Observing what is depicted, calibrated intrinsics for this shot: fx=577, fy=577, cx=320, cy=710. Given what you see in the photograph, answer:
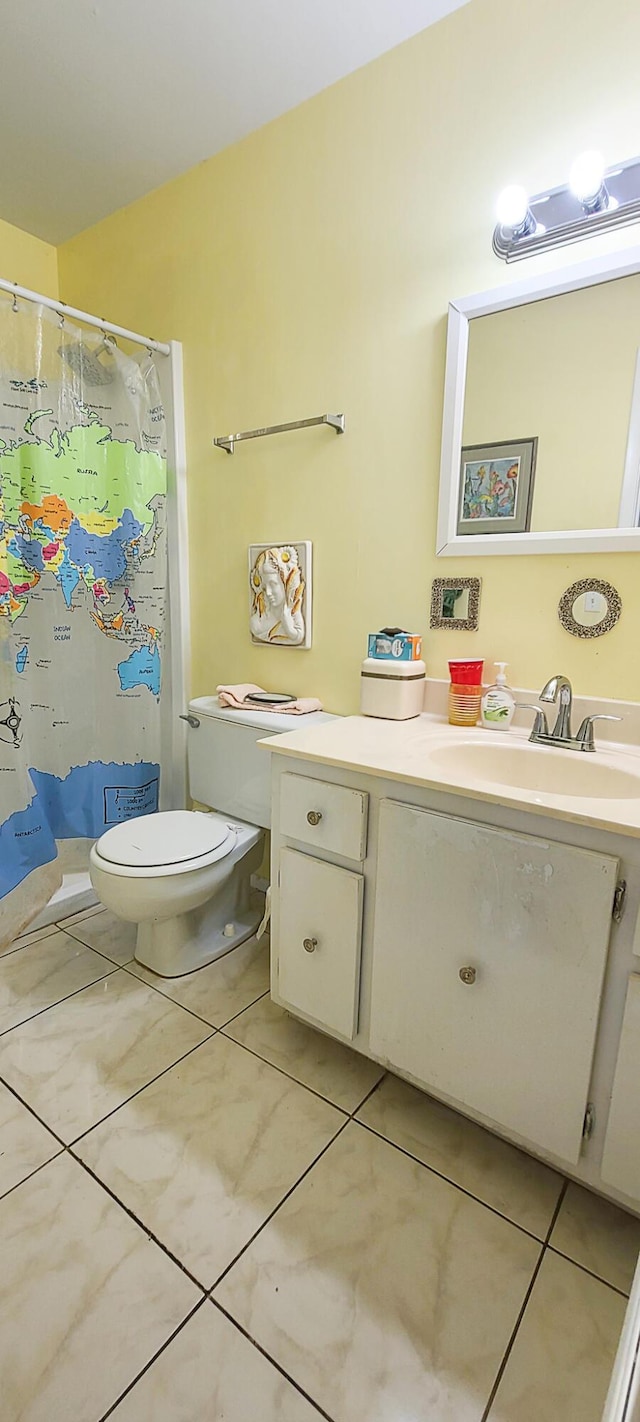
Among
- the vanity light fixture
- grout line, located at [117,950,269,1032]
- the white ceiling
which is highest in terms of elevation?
the white ceiling

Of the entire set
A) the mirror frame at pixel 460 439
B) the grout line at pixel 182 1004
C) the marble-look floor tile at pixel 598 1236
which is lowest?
the marble-look floor tile at pixel 598 1236

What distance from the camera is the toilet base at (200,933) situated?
1.62 meters

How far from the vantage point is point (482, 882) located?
0.97 metres

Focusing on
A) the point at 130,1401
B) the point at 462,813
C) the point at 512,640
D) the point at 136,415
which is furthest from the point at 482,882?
the point at 136,415

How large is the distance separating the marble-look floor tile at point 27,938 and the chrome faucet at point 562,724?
1577 millimetres

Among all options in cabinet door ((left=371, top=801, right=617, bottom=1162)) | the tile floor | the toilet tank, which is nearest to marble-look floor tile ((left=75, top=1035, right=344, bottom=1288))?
the tile floor

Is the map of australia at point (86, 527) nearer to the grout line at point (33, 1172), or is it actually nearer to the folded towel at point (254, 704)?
the folded towel at point (254, 704)

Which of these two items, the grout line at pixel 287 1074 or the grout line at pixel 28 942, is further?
the grout line at pixel 28 942

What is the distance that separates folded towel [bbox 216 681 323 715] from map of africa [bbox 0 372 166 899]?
1.32 feet

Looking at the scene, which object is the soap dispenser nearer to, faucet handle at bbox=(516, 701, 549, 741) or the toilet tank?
faucet handle at bbox=(516, 701, 549, 741)

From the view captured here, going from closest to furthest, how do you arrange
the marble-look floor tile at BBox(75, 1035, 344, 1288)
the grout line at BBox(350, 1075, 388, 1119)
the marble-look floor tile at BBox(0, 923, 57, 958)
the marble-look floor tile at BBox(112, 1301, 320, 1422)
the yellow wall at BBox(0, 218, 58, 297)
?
the marble-look floor tile at BBox(112, 1301, 320, 1422), the marble-look floor tile at BBox(75, 1035, 344, 1288), the grout line at BBox(350, 1075, 388, 1119), the marble-look floor tile at BBox(0, 923, 57, 958), the yellow wall at BBox(0, 218, 58, 297)

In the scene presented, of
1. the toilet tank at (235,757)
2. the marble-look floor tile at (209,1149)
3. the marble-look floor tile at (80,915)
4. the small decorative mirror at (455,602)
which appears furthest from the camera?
the marble-look floor tile at (80,915)

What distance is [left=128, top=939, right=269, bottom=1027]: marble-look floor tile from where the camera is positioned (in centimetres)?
150

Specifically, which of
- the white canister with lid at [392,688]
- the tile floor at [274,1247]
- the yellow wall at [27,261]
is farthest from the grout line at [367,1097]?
the yellow wall at [27,261]
